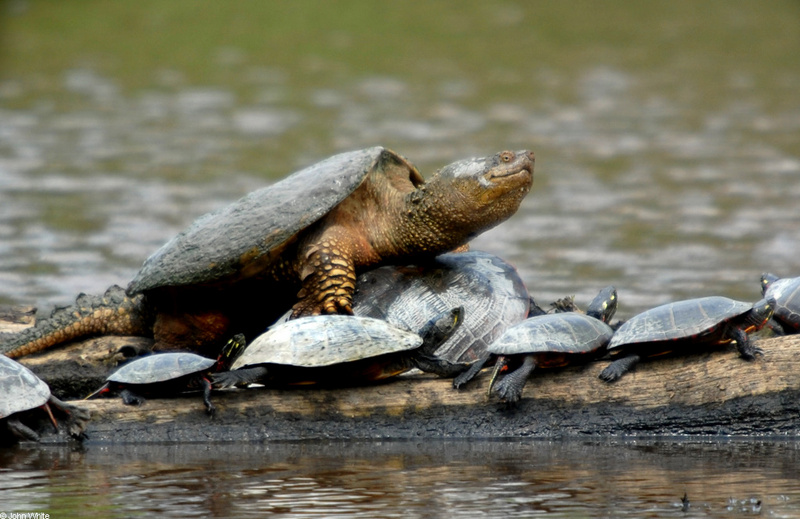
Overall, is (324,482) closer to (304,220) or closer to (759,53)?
(304,220)

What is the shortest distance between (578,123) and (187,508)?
48.6ft

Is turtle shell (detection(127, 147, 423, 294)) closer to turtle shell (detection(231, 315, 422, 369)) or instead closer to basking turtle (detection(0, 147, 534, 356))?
basking turtle (detection(0, 147, 534, 356))

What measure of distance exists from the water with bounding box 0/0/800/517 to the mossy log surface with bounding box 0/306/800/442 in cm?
18

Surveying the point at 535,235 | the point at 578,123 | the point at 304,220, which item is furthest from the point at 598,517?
the point at 578,123

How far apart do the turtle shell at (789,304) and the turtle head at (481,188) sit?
147 centimetres

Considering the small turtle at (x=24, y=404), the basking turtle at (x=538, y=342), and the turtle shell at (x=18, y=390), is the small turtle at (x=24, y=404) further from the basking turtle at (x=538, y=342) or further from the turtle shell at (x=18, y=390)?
the basking turtle at (x=538, y=342)

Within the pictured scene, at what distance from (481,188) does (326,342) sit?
1386mm

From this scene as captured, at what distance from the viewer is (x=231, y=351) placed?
19.6ft

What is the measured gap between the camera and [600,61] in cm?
2259

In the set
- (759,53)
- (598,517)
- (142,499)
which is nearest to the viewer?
(598,517)

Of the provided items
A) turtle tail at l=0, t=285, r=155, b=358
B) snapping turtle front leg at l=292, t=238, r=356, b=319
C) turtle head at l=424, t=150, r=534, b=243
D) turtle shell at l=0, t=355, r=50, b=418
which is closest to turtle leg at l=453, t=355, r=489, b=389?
snapping turtle front leg at l=292, t=238, r=356, b=319

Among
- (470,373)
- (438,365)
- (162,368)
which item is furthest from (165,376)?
(470,373)

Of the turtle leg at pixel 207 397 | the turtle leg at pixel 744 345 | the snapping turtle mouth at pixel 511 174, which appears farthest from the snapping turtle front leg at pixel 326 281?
the turtle leg at pixel 744 345

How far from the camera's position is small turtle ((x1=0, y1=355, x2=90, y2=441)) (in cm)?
562
